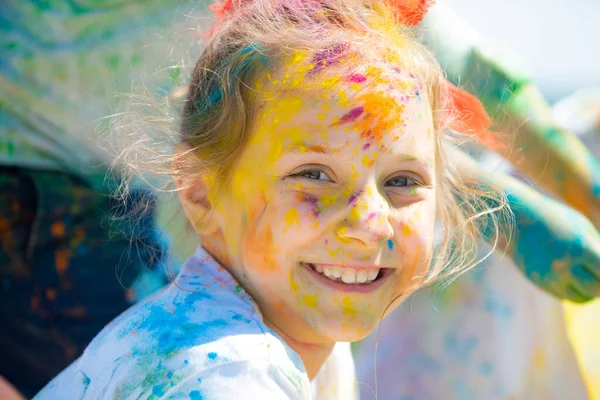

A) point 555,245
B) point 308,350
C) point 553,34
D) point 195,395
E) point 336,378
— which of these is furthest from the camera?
point 553,34

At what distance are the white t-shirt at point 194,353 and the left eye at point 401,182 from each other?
268 mm

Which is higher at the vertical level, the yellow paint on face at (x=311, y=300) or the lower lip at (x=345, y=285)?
the lower lip at (x=345, y=285)

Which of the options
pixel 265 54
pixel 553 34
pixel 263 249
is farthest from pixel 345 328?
pixel 553 34

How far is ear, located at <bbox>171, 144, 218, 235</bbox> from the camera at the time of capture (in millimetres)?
1111

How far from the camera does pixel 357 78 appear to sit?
1009 mm

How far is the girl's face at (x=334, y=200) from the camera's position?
982 mm

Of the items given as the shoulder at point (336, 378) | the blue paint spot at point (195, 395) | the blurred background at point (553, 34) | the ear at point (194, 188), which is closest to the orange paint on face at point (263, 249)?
the ear at point (194, 188)

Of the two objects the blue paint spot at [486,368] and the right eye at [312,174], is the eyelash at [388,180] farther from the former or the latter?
the blue paint spot at [486,368]

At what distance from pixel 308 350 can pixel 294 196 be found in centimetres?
27

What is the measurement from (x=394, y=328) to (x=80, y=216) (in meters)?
0.83

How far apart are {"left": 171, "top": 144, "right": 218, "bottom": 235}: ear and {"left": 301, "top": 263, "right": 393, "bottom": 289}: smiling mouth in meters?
0.19

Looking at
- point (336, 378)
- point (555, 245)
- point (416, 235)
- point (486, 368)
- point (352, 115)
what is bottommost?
point (486, 368)

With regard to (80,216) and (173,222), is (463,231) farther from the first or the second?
(80,216)

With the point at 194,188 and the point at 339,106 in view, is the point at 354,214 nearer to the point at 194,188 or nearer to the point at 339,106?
the point at 339,106
